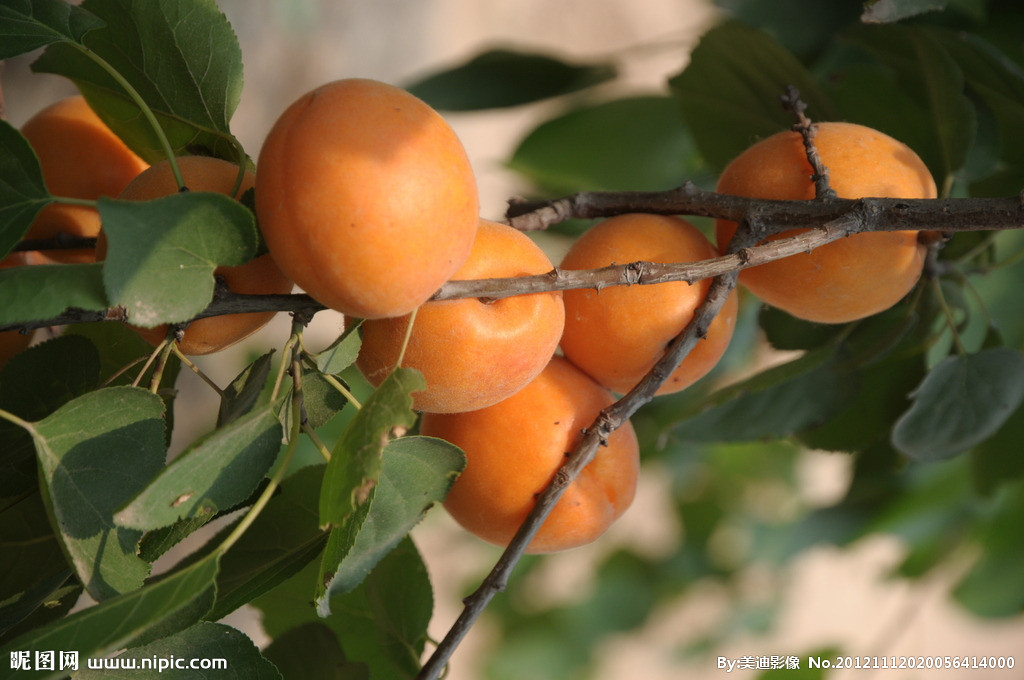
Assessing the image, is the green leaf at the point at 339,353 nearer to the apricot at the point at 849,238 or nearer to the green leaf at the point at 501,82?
the apricot at the point at 849,238

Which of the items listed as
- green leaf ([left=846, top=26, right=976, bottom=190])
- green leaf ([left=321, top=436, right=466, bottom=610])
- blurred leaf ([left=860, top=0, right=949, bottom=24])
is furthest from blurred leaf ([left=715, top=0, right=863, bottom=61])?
green leaf ([left=321, top=436, right=466, bottom=610])

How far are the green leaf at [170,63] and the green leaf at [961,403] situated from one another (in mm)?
492

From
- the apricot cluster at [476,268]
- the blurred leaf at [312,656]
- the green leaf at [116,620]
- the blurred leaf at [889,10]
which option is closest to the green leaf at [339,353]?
the apricot cluster at [476,268]

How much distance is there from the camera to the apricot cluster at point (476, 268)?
32 cm

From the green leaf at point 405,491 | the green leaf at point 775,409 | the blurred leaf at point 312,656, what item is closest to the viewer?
the green leaf at point 405,491

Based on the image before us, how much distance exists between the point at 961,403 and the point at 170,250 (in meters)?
0.53

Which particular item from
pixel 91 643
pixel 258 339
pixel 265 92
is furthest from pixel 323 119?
pixel 265 92

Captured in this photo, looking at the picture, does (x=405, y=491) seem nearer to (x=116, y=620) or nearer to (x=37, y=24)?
(x=116, y=620)

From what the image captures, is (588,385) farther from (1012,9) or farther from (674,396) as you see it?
(1012,9)

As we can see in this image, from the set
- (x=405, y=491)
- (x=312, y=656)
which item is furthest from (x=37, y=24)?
(x=312, y=656)

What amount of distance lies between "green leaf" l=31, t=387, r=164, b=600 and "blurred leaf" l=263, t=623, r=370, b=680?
0.58 ft

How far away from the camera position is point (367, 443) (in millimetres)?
319

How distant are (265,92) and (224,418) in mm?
1451

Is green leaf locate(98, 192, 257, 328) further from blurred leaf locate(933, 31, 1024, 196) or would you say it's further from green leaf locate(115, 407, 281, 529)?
blurred leaf locate(933, 31, 1024, 196)
